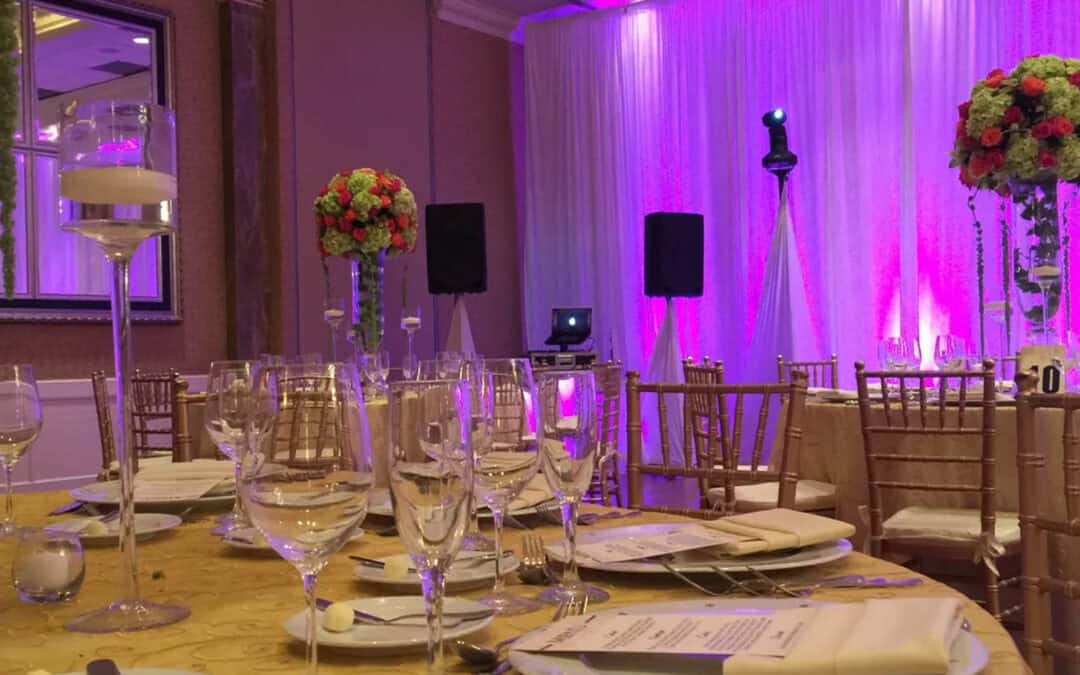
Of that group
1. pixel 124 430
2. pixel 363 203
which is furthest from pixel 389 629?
pixel 363 203

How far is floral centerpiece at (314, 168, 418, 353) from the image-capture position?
12.9 feet

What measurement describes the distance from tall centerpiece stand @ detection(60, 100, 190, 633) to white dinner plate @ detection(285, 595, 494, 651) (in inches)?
7.9

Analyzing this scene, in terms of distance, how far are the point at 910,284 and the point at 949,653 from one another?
256 inches

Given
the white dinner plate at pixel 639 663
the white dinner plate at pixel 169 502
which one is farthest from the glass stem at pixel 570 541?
the white dinner plate at pixel 169 502

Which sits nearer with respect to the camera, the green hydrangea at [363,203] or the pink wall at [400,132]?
the green hydrangea at [363,203]

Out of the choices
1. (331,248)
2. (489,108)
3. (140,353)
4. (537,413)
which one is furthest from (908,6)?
(537,413)

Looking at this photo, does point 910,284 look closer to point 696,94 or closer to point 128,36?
point 696,94

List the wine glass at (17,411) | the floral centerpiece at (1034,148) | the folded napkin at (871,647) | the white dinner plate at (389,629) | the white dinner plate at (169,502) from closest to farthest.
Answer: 1. the folded napkin at (871,647)
2. the white dinner plate at (389,629)
3. the wine glass at (17,411)
4. the white dinner plate at (169,502)
5. the floral centerpiece at (1034,148)

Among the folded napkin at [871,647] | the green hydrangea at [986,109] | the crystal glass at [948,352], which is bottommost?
the folded napkin at [871,647]

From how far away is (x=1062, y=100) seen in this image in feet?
10.5

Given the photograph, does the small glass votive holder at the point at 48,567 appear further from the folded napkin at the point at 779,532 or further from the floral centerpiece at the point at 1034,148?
the floral centerpiece at the point at 1034,148

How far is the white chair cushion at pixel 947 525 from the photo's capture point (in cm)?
279

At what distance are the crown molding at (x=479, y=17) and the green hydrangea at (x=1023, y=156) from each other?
5.54 metres

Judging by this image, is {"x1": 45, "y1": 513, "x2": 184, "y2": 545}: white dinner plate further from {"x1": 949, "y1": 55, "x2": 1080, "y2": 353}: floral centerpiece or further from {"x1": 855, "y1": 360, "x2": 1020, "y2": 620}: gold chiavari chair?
{"x1": 949, "y1": 55, "x2": 1080, "y2": 353}: floral centerpiece
